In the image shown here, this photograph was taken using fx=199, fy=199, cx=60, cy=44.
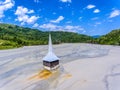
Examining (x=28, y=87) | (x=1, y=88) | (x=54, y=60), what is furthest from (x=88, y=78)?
(x=1, y=88)

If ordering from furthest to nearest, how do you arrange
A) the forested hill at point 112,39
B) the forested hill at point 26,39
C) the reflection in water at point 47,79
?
the forested hill at point 26,39 < the forested hill at point 112,39 < the reflection in water at point 47,79

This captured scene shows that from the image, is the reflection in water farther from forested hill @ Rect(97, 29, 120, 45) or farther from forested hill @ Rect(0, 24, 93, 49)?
forested hill @ Rect(0, 24, 93, 49)

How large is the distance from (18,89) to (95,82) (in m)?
11.1

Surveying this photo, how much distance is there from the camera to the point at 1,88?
28.3 meters

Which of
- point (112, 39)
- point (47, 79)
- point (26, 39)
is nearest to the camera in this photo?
point (47, 79)

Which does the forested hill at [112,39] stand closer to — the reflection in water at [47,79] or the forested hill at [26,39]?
the forested hill at [26,39]

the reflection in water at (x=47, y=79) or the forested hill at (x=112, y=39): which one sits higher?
the forested hill at (x=112, y=39)

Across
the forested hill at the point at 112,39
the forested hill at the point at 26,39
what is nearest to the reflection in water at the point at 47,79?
the forested hill at the point at 112,39

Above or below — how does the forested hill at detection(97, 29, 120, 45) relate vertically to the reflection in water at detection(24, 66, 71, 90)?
above

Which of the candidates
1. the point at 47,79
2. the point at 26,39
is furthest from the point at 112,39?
the point at 47,79

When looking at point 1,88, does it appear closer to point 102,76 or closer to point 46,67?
point 46,67

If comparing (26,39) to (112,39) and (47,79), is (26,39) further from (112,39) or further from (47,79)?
(47,79)

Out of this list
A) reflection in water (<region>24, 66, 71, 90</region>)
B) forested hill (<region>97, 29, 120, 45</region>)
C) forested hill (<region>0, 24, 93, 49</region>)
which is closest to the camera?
reflection in water (<region>24, 66, 71, 90</region>)

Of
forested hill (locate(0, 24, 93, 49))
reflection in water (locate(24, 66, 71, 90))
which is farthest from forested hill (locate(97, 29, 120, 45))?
reflection in water (locate(24, 66, 71, 90))
